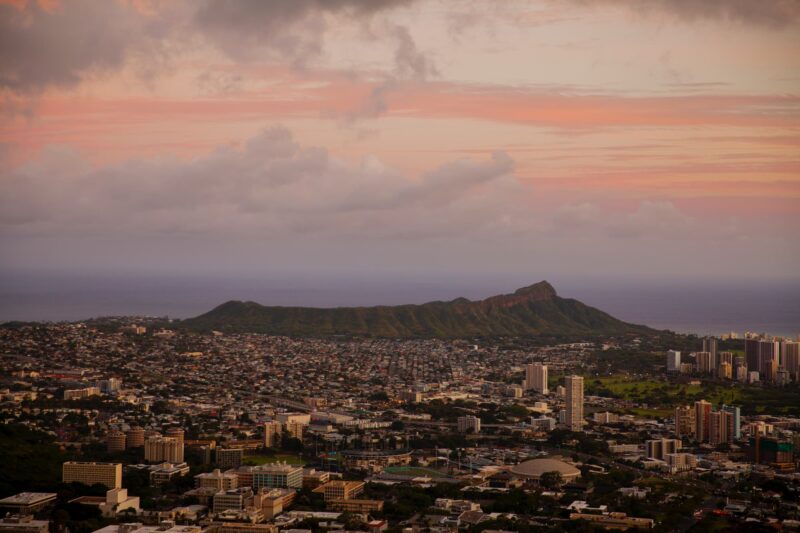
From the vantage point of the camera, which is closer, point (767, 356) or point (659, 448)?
point (659, 448)

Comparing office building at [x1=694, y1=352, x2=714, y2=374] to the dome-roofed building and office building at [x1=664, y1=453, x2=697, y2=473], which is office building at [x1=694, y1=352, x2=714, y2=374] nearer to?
office building at [x1=664, y1=453, x2=697, y2=473]

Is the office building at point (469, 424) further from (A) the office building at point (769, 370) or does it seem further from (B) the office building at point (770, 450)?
(A) the office building at point (769, 370)

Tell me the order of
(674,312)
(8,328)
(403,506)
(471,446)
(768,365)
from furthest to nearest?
1. (674,312)
2. (8,328)
3. (768,365)
4. (471,446)
5. (403,506)

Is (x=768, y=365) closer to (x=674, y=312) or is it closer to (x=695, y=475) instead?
(x=695, y=475)

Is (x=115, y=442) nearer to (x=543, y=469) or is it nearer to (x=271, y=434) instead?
(x=271, y=434)

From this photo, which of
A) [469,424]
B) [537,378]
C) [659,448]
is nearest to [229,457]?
[469,424]

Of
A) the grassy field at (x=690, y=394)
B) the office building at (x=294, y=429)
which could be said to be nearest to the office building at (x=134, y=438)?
the office building at (x=294, y=429)

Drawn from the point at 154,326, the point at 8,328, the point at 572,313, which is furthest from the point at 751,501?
the point at 572,313
